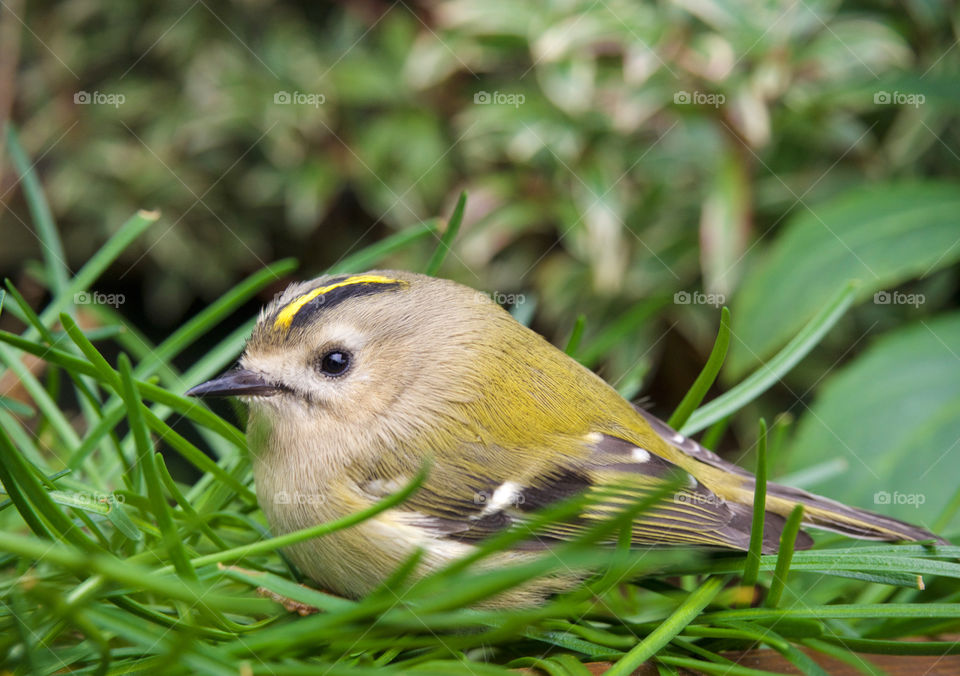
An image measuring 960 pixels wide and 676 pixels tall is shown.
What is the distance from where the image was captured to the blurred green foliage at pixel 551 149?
1.73m

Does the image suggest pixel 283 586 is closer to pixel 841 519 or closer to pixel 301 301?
pixel 301 301

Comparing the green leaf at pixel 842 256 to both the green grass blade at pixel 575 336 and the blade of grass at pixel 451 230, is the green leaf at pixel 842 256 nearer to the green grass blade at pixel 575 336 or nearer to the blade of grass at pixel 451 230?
the green grass blade at pixel 575 336

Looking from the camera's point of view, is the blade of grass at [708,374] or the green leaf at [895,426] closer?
the blade of grass at [708,374]

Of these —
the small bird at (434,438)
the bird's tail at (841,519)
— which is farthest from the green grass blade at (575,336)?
the bird's tail at (841,519)

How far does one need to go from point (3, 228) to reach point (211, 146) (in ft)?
2.52

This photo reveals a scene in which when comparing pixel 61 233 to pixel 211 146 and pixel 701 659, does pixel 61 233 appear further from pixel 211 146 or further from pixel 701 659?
pixel 701 659

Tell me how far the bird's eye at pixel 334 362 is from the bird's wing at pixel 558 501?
0.46ft

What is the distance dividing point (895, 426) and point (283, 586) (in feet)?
3.71

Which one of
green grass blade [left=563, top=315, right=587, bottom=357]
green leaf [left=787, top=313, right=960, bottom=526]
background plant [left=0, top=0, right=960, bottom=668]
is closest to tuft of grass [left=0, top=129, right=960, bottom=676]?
green grass blade [left=563, top=315, right=587, bottom=357]

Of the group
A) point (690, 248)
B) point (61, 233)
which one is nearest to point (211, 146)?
point (61, 233)

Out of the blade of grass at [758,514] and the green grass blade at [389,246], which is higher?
the green grass blade at [389,246]

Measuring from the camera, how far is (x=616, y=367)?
2025mm

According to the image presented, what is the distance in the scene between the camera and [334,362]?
0.80 meters

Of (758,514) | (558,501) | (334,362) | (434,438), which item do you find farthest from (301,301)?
(758,514)
